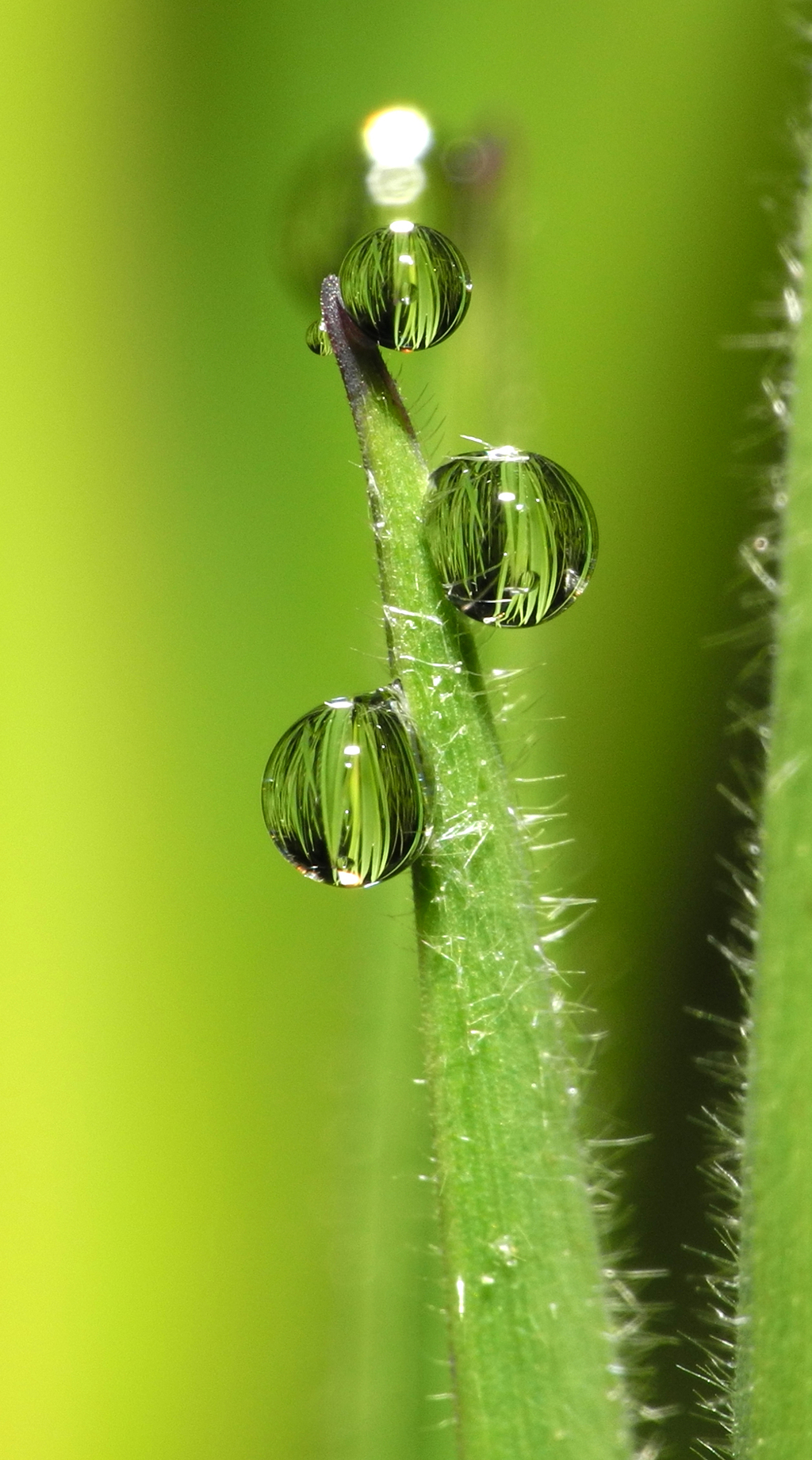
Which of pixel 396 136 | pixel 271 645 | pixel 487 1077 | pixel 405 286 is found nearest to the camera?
pixel 487 1077

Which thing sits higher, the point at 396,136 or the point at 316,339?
the point at 396,136

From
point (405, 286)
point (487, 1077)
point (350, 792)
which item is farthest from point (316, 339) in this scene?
point (487, 1077)

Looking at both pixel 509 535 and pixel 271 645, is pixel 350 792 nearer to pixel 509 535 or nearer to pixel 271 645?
pixel 509 535

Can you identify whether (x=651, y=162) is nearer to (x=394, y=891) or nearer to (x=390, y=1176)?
(x=394, y=891)

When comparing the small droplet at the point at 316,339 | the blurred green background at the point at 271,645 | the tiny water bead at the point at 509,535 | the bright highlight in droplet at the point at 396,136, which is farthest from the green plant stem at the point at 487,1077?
the bright highlight in droplet at the point at 396,136

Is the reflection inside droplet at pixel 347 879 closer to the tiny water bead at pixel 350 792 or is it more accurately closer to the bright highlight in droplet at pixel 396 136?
the tiny water bead at pixel 350 792

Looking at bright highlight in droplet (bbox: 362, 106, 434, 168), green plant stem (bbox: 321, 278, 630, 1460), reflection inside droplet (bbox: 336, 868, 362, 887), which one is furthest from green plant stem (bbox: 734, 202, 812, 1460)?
bright highlight in droplet (bbox: 362, 106, 434, 168)
